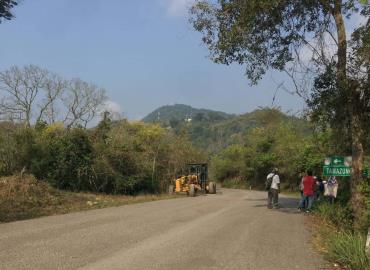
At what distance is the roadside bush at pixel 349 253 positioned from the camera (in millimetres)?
9555

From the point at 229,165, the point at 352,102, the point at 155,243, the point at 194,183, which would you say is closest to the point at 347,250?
the point at 155,243

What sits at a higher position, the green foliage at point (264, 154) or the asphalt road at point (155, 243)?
the green foliage at point (264, 154)

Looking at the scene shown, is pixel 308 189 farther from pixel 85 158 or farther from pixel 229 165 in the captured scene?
pixel 229 165

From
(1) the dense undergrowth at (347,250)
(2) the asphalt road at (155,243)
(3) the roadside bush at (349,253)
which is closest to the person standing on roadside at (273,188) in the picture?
(2) the asphalt road at (155,243)

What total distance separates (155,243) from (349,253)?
4290 mm

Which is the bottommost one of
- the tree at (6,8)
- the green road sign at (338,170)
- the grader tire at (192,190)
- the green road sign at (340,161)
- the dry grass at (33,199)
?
the dry grass at (33,199)

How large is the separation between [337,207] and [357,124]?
12.4 feet

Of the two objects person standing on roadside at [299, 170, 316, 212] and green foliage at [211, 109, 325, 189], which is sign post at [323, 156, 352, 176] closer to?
person standing on roadside at [299, 170, 316, 212]

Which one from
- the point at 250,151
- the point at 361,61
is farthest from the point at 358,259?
the point at 250,151

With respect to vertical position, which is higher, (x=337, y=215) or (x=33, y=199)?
(x=337, y=215)

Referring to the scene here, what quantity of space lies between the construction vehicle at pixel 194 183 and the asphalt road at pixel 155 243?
1956 cm

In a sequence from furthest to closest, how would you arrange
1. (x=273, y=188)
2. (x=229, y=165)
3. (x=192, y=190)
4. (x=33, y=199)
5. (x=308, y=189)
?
(x=229, y=165)
(x=192, y=190)
(x=33, y=199)
(x=273, y=188)
(x=308, y=189)

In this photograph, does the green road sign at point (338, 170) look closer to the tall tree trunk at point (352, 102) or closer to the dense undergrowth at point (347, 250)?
the tall tree trunk at point (352, 102)

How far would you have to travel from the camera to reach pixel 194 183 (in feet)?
132
